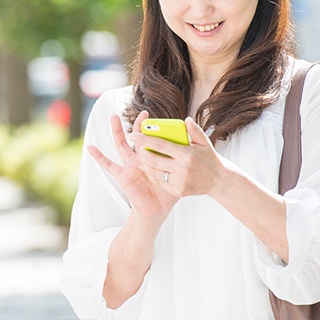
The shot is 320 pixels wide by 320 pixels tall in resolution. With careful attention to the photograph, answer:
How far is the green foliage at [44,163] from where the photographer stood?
28.5 ft

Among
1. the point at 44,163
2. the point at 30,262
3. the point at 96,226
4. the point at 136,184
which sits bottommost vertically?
the point at 44,163

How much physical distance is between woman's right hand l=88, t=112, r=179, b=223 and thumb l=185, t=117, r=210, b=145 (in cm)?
34

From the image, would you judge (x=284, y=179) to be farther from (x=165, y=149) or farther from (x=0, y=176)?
(x=0, y=176)

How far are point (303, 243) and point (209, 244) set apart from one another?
34 centimetres

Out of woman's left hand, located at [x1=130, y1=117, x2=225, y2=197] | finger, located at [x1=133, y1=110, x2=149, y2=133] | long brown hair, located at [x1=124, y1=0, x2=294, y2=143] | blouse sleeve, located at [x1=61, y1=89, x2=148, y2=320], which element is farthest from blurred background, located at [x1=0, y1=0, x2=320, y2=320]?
woman's left hand, located at [x1=130, y1=117, x2=225, y2=197]

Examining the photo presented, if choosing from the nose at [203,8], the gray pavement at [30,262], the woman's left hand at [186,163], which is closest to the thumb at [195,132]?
the woman's left hand at [186,163]

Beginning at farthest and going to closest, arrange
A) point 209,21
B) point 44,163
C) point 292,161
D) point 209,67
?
point 44,163 < point 209,67 < point 209,21 < point 292,161

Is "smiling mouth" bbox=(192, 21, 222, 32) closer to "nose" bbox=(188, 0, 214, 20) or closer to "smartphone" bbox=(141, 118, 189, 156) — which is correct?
"nose" bbox=(188, 0, 214, 20)

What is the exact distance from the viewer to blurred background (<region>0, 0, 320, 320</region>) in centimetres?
638

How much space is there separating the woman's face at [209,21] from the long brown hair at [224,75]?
0.24 feet

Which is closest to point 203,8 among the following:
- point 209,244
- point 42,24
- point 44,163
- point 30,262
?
point 209,244

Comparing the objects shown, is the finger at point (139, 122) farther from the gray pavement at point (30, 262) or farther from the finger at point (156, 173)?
the gray pavement at point (30, 262)

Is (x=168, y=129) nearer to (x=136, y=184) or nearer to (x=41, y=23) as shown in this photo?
(x=136, y=184)

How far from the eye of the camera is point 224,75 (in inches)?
85.4
